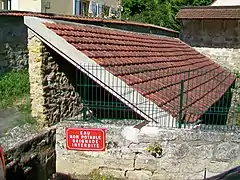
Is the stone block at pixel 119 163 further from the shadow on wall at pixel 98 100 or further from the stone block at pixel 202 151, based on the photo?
the stone block at pixel 202 151

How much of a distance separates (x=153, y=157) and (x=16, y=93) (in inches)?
176

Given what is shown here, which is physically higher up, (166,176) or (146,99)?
(146,99)

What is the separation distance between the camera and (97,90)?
7684 mm

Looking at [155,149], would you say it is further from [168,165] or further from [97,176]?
[97,176]

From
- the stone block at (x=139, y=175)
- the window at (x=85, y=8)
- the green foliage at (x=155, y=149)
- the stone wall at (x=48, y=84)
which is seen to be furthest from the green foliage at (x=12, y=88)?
the window at (x=85, y=8)

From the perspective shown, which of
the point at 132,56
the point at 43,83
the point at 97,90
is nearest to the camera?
the point at 43,83

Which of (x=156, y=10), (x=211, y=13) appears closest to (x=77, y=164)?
(x=211, y=13)

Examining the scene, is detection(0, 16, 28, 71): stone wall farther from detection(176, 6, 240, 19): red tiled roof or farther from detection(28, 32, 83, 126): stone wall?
detection(176, 6, 240, 19): red tiled roof

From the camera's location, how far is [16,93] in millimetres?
9617

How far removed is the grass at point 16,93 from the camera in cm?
844

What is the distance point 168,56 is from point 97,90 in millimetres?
4504

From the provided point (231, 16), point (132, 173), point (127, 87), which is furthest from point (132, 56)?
point (231, 16)

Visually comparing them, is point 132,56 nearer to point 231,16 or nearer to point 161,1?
point 231,16

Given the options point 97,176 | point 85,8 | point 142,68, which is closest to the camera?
point 97,176
